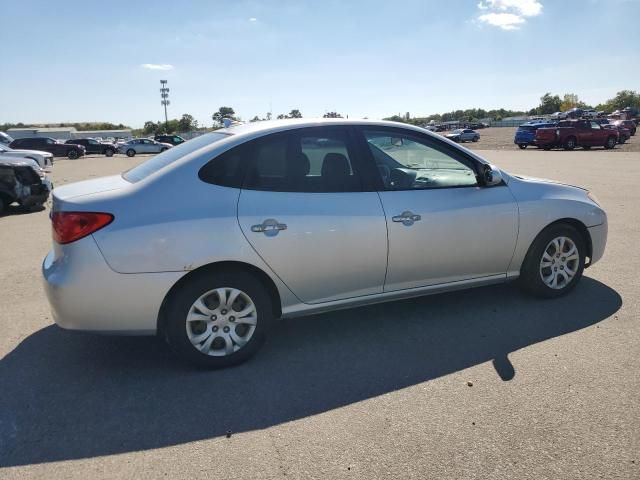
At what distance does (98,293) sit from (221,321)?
32.6 inches

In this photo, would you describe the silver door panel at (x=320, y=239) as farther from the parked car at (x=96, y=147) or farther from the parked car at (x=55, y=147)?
the parked car at (x=96, y=147)

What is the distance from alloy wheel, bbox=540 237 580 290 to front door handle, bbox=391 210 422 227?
1501 millimetres

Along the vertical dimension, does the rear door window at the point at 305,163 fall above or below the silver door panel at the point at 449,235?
above

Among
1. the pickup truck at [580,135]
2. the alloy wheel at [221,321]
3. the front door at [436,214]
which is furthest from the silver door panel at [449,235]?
the pickup truck at [580,135]

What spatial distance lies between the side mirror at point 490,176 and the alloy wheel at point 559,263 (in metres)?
0.90

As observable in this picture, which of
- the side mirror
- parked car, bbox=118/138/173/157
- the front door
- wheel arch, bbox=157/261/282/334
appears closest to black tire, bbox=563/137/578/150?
the front door

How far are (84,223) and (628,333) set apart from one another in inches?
164

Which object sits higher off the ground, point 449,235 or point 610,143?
point 449,235

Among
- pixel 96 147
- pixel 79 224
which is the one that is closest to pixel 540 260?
pixel 79 224

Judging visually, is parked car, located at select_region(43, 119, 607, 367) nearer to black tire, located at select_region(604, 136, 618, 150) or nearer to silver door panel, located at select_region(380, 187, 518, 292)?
silver door panel, located at select_region(380, 187, 518, 292)

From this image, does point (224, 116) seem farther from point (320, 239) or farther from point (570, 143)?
point (570, 143)

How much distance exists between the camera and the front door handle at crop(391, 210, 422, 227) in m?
3.95

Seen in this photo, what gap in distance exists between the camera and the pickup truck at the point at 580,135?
30.0 m

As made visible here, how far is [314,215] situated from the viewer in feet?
12.0
